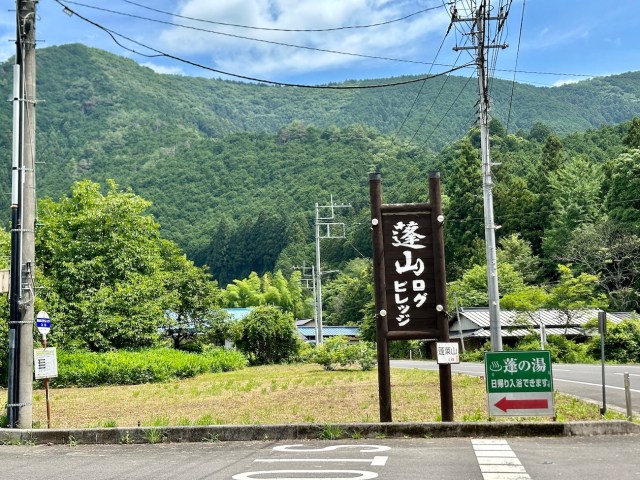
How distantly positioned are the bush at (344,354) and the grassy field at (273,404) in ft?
21.8

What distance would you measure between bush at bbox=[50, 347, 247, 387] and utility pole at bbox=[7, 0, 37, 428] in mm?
18429

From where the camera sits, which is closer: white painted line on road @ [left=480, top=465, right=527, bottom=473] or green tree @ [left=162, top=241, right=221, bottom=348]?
white painted line on road @ [left=480, top=465, right=527, bottom=473]

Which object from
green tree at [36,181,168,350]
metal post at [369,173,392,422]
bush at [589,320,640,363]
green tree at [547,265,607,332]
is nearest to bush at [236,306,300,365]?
green tree at [36,181,168,350]

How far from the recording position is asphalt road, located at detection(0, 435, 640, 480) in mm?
8109

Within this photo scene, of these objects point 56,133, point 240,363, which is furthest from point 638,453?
point 56,133

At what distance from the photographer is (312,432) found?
36.4 feet

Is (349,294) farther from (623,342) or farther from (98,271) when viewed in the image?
(98,271)

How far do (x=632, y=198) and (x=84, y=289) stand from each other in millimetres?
37199

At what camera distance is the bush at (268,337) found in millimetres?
46375

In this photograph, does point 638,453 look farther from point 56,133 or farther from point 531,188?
point 56,133

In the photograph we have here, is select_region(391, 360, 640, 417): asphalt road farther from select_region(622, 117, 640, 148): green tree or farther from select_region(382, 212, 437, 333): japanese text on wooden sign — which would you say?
select_region(622, 117, 640, 148): green tree

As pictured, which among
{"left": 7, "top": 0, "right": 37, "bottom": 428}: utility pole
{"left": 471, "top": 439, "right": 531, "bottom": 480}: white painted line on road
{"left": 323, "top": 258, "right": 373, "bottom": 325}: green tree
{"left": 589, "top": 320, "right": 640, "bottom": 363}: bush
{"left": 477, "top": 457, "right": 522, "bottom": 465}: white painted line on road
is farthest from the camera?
{"left": 323, "top": 258, "right": 373, "bottom": 325}: green tree

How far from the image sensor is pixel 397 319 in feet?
39.1

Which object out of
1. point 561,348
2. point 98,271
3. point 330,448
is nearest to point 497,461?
point 330,448
